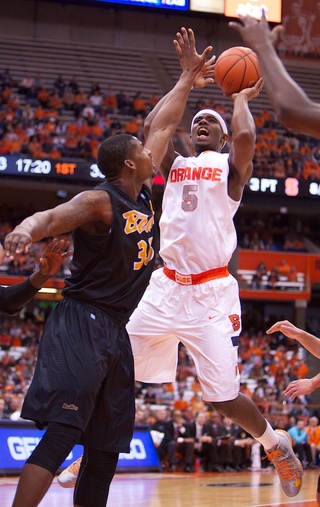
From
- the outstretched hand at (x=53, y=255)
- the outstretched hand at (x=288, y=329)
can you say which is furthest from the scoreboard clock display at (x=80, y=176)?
the outstretched hand at (x=53, y=255)

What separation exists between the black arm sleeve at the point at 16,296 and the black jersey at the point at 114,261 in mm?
511

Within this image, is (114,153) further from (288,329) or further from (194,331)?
(288,329)

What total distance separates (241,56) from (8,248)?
125 inches

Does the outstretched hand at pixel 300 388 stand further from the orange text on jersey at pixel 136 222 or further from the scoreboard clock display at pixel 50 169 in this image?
the scoreboard clock display at pixel 50 169

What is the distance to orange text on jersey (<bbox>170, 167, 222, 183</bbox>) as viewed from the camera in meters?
5.72

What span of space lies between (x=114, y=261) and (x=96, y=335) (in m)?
0.39

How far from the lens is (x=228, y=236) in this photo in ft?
19.0

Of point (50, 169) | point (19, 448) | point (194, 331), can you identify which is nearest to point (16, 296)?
point (194, 331)

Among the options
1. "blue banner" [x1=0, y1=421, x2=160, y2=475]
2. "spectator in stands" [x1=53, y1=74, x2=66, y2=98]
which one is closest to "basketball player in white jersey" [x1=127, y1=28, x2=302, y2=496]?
"blue banner" [x1=0, y1=421, x2=160, y2=475]

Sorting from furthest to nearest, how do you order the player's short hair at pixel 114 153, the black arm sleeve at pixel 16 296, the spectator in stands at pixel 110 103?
the spectator in stands at pixel 110 103, the black arm sleeve at pixel 16 296, the player's short hair at pixel 114 153

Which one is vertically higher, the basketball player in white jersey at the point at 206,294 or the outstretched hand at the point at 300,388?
the basketball player in white jersey at the point at 206,294

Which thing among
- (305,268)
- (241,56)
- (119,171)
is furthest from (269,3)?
(119,171)

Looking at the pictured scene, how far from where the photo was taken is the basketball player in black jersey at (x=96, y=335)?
12.9 feet

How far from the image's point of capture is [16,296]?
15.6 feet
